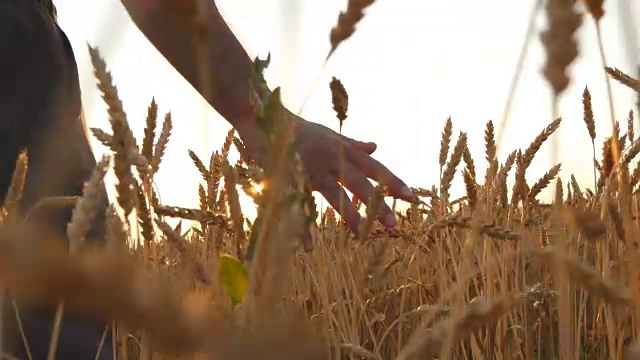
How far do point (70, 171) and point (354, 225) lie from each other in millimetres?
512

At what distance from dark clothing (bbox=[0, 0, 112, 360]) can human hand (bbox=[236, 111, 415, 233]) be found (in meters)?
0.31

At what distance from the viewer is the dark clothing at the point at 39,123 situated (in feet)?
3.72

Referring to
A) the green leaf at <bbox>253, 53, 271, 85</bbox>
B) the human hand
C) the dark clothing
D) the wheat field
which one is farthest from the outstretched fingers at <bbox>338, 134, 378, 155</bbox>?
the green leaf at <bbox>253, 53, 271, 85</bbox>

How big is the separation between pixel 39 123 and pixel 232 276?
586mm

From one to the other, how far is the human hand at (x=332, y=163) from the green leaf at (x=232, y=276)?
39 centimetres

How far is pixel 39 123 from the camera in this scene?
1231mm

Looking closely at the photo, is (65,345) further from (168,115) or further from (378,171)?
(378,171)

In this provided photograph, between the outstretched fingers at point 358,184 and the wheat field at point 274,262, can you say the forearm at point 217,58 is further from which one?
the outstretched fingers at point 358,184

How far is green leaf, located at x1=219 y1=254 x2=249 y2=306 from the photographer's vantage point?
831 mm

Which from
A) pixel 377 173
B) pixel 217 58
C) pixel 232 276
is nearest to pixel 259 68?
pixel 232 276

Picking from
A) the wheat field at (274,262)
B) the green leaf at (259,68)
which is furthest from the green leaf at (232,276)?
the green leaf at (259,68)

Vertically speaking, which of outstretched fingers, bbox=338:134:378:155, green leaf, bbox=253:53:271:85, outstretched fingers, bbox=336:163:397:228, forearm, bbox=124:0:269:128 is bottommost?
outstretched fingers, bbox=336:163:397:228

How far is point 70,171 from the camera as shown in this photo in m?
1.27

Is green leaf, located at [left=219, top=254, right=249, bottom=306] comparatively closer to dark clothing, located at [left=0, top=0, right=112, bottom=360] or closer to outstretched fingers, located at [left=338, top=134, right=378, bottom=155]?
dark clothing, located at [left=0, top=0, right=112, bottom=360]
